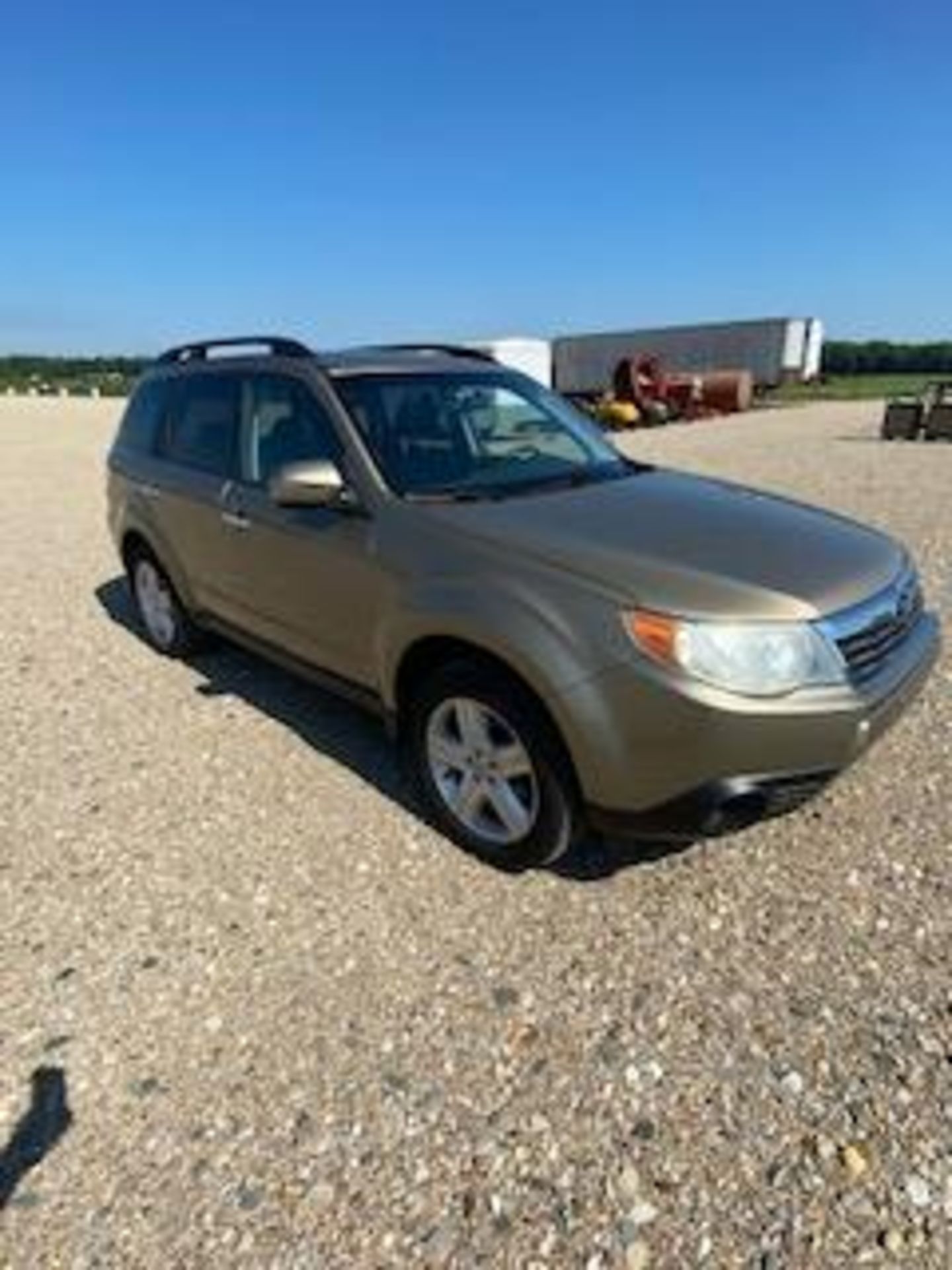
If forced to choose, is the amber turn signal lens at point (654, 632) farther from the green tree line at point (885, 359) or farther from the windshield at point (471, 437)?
the green tree line at point (885, 359)

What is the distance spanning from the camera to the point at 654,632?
3135 mm

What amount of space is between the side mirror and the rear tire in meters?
2.13

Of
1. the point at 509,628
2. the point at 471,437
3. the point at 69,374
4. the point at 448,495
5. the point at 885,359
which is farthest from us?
the point at 69,374

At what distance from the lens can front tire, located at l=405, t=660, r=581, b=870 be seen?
3.48 meters

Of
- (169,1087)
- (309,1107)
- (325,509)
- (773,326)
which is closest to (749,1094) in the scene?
(309,1107)

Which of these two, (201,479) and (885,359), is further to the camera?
(885,359)

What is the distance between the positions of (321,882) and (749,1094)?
66.6 inches

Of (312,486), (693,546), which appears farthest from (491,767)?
(312,486)

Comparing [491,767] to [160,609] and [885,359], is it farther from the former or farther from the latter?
[885,359]

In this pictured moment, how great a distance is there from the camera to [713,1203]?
246 centimetres

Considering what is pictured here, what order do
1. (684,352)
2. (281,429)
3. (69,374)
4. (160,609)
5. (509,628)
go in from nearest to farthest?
(509,628), (281,429), (160,609), (684,352), (69,374)

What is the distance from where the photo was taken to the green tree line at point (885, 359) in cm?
7381

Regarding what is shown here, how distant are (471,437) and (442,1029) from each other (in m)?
2.45

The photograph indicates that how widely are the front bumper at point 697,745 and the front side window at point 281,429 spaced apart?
1694 millimetres
